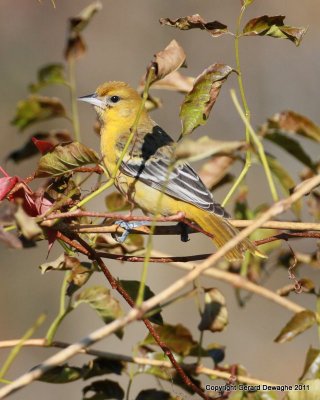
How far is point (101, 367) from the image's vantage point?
2.02 m

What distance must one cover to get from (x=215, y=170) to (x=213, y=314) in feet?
2.02

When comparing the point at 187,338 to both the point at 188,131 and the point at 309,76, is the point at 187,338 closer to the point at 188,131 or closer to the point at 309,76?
the point at 188,131

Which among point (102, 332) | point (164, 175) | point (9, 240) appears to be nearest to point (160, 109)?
point (164, 175)

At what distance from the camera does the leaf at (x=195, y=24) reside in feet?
6.11

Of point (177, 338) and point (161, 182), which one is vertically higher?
point (161, 182)

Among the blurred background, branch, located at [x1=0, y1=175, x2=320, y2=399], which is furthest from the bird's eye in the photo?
branch, located at [x1=0, y1=175, x2=320, y2=399]

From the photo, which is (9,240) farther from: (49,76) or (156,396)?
(49,76)

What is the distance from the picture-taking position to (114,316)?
6.51 feet

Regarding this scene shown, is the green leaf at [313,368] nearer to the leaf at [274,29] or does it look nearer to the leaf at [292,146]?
the leaf at [292,146]

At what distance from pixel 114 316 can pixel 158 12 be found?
7.68 m

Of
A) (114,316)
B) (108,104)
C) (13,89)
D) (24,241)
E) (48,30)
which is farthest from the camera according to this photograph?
(48,30)

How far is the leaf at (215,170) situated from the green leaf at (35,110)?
1.68ft

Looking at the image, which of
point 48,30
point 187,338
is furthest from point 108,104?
point 48,30

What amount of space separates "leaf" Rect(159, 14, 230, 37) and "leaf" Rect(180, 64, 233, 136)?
0.31 ft
